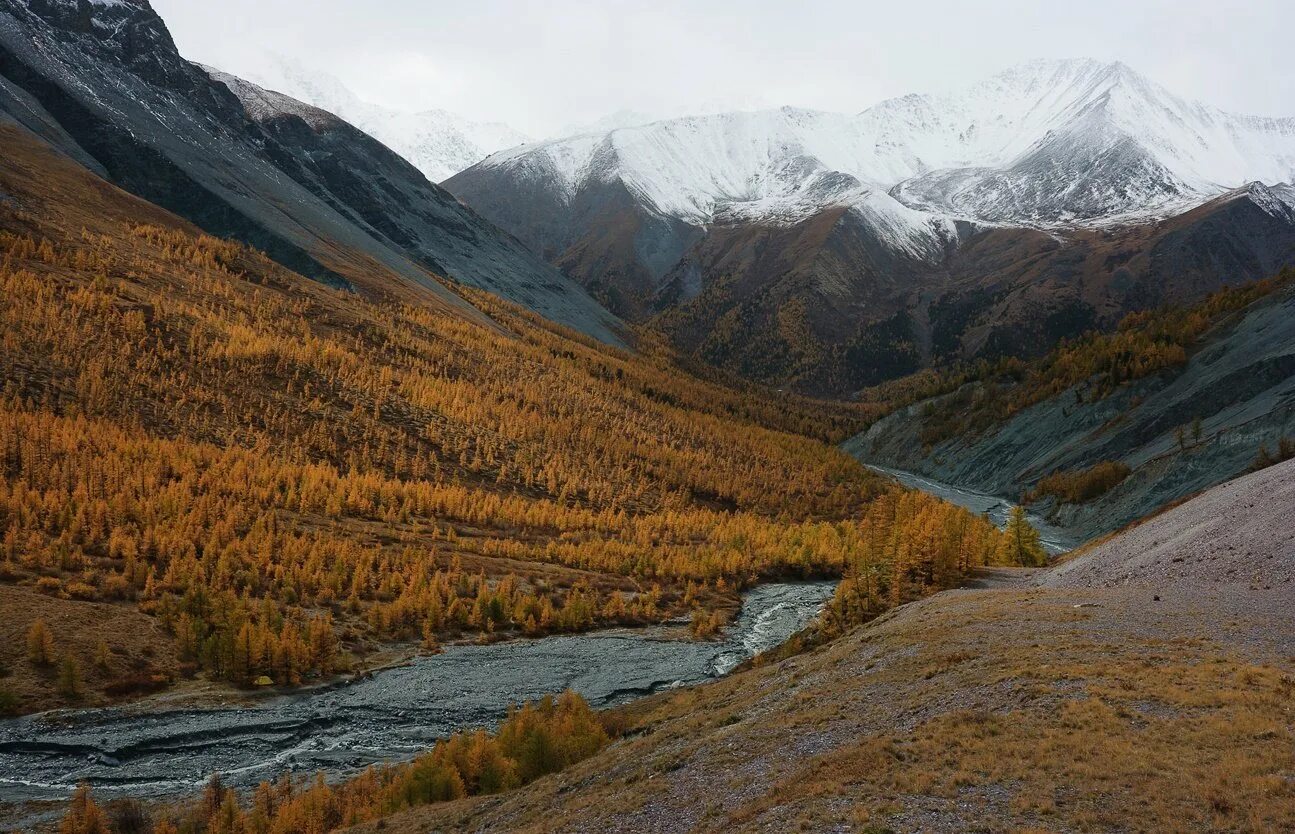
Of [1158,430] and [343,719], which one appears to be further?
[1158,430]

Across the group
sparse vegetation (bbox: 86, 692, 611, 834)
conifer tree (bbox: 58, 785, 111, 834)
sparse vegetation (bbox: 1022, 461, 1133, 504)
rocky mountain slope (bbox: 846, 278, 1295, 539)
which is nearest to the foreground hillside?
sparse vegetation (bbox: 86, 692, 611, 834)

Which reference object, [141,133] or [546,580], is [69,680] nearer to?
[546,580]

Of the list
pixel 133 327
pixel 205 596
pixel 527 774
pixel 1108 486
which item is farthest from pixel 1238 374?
pixel 133 327

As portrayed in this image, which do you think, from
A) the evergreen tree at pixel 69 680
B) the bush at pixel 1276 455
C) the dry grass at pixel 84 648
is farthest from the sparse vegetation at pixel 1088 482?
the evergreen tree at pixel 69 680

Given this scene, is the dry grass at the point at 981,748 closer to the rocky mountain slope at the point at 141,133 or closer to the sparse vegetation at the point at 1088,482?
the sparse vegetation at the point at 1088,482

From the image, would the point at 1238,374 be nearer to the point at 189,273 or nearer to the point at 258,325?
the point at 258,325

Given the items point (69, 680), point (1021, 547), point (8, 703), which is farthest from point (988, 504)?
point (8, 703)

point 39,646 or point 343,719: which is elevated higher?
point 39,646

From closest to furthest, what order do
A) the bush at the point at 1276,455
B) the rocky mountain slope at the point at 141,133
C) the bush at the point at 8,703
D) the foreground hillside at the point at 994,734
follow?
the foreground hillside at the point at 994,734 → the bush at the point at 8,703 → the bush at the point at 1276,455 → the rocky mountain slope at the point at 141,133
